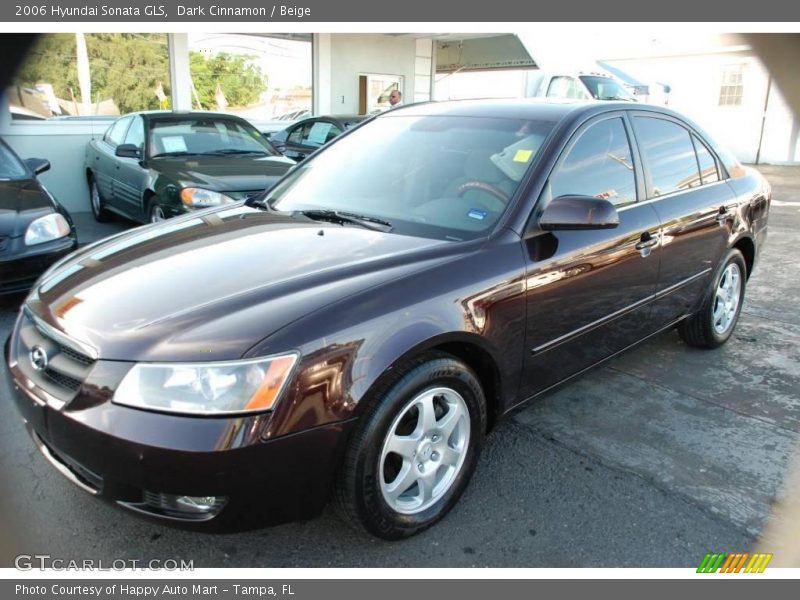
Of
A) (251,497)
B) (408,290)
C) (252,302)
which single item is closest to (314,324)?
(252,302)

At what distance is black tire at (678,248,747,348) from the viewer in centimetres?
434

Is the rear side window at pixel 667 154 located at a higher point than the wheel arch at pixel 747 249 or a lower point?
higher

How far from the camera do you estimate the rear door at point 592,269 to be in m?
2.92

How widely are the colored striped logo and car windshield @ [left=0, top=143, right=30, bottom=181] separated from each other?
600cm

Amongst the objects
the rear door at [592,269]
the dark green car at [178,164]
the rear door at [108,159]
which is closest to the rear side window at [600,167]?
the rear door at [592,269]

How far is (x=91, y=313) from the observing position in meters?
2.36

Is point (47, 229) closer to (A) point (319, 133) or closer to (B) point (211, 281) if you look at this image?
(B) point (211, 281)

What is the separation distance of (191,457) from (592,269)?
203 cm

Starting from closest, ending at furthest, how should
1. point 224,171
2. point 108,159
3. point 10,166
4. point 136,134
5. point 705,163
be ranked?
1. point 705,163
2. point 10,166
3. point 224,171
4. point 136,134
5. point 108,159

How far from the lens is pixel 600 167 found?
337 cm

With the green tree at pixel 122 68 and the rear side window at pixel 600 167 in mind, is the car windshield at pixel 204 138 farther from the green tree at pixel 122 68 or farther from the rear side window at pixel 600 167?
the rear side window at pixel 600 167

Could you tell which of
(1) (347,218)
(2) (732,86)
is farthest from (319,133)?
(2) (732,86)

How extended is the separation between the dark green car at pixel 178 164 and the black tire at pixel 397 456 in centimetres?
411

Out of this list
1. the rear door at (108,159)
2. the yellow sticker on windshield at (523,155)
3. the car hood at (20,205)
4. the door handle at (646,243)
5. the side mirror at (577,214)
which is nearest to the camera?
the side mirror at (577,214)
